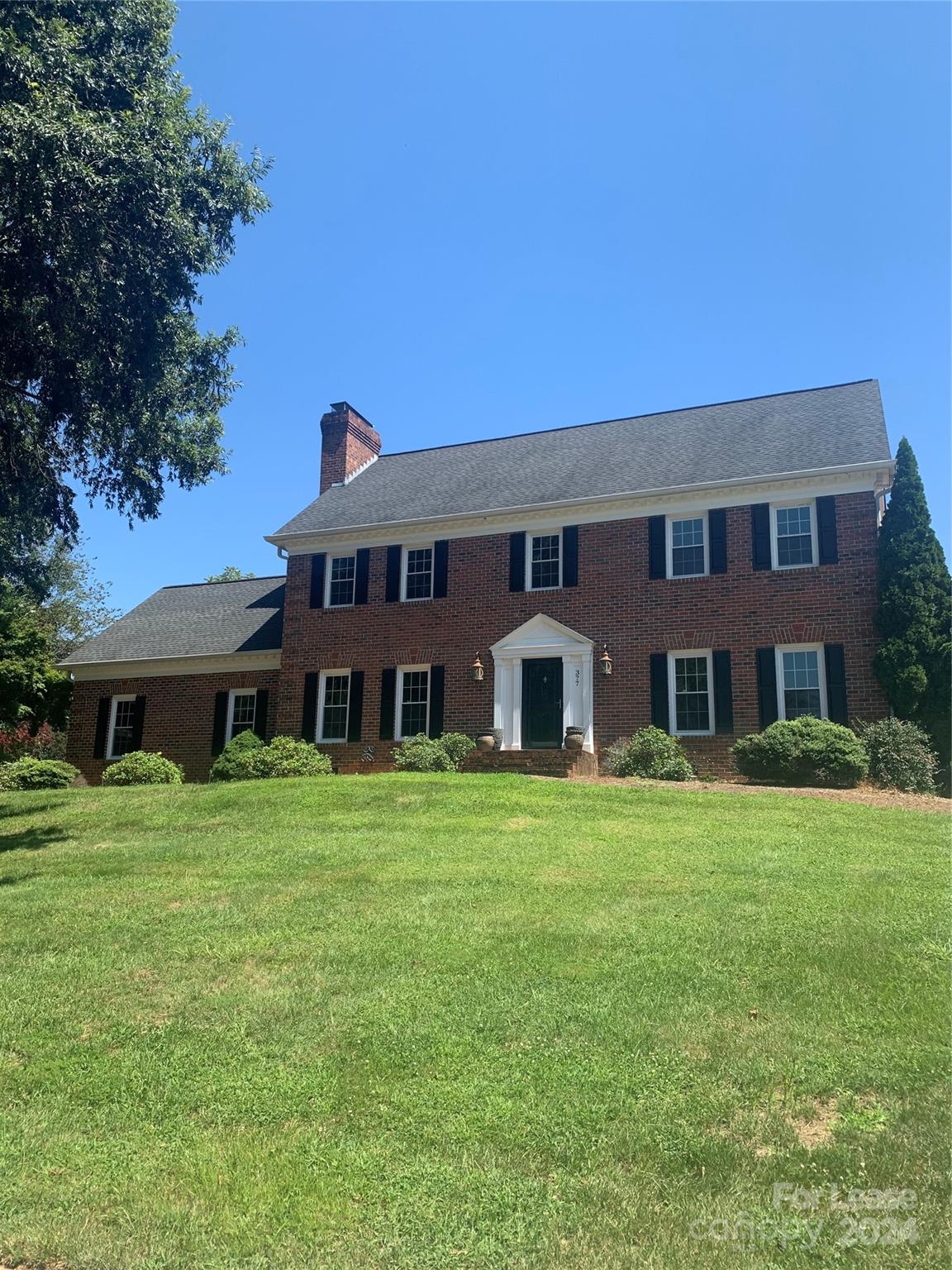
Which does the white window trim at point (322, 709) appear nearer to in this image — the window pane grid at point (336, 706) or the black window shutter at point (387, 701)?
the window pane grid at point (336, 706)

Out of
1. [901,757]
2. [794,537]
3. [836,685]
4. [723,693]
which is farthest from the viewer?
[794,537]

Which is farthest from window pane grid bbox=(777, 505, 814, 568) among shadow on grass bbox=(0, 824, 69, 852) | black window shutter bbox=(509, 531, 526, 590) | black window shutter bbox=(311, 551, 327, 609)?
shadow on grass bbox=(0, 824, 69, 852)

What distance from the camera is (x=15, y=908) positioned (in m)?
8.35

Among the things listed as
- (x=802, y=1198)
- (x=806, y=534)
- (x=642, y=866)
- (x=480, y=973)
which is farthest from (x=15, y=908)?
(x=806, y=534)

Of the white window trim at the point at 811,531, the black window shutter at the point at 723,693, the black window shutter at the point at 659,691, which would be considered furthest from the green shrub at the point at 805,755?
the white window trim at the point at 811,531

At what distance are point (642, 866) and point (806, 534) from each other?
1121 cm

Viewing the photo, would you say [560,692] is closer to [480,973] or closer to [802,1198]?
[480,973]

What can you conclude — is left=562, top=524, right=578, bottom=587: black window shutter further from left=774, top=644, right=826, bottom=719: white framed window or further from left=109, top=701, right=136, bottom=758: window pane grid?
left=109, top=701, right=136, bottom=758: window pane grid

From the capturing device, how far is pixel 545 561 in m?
20.3

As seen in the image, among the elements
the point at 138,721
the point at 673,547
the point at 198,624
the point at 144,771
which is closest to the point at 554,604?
the point at 673,547

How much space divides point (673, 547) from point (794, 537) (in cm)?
250

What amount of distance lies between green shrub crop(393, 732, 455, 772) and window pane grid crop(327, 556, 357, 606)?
504cm

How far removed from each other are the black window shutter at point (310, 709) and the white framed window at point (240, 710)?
188 cm

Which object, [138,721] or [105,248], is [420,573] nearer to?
[138,721]
